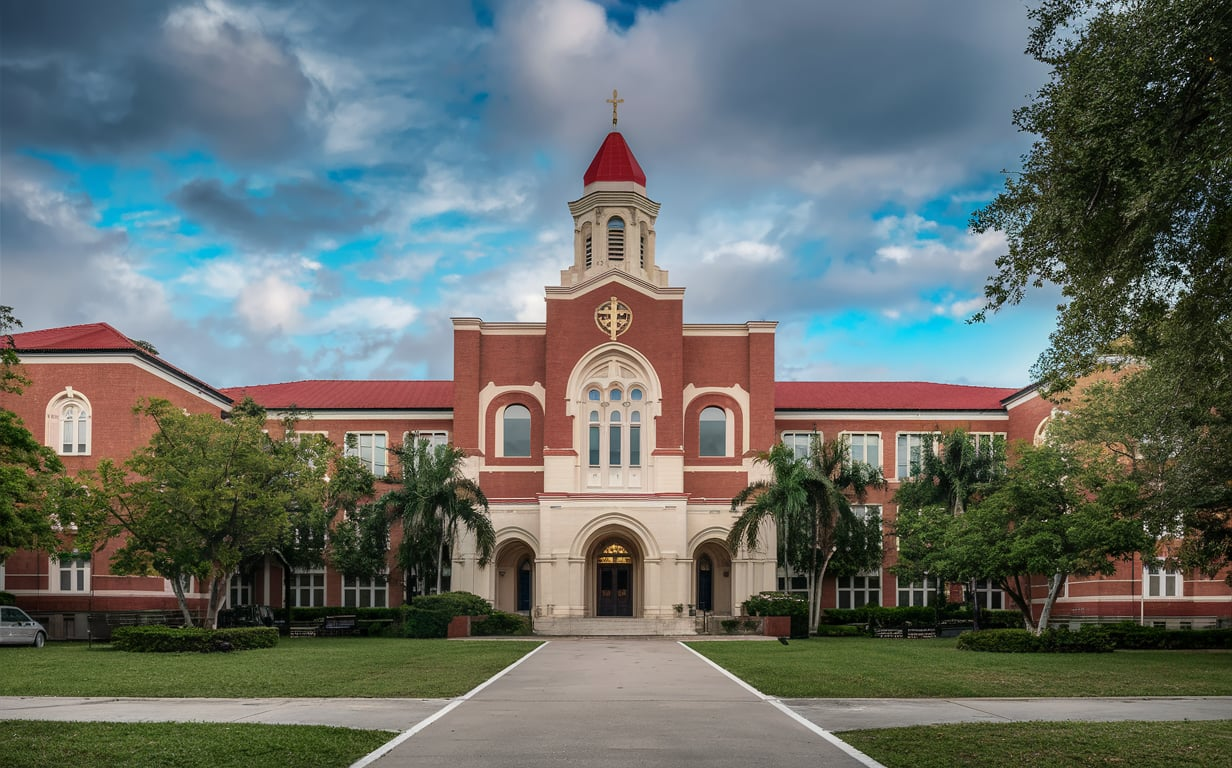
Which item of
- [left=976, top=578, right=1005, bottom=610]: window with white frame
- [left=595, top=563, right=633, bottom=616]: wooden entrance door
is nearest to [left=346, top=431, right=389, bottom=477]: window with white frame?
[left=595, top=563, right=633, bottom=616]: wooden entrance door

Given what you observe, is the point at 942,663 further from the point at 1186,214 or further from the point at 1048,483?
the point at 1186,214

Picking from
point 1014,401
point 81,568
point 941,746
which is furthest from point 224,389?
point 941,746

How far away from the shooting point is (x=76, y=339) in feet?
154

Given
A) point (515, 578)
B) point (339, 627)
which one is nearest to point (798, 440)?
point (515, 578)

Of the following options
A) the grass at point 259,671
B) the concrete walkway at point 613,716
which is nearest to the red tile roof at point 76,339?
the grass at point 259,671

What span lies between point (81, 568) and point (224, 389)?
54.8 ft

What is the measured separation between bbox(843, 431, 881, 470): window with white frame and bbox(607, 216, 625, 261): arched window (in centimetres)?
1445

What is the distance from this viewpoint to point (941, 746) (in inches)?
541

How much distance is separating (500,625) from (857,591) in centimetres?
1853

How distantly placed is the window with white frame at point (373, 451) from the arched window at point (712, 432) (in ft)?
50.4

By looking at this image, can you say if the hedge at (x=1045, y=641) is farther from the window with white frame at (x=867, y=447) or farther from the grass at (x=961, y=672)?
the window with white frame at (x=867, y=447)

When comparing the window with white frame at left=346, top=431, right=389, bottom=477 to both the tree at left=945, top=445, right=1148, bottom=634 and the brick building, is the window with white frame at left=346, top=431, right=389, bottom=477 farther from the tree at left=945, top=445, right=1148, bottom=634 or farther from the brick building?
the tree at left=945, top=445, right=1148, bottom=634

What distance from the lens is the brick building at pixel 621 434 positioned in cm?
5084

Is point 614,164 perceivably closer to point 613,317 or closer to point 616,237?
point 616,237
